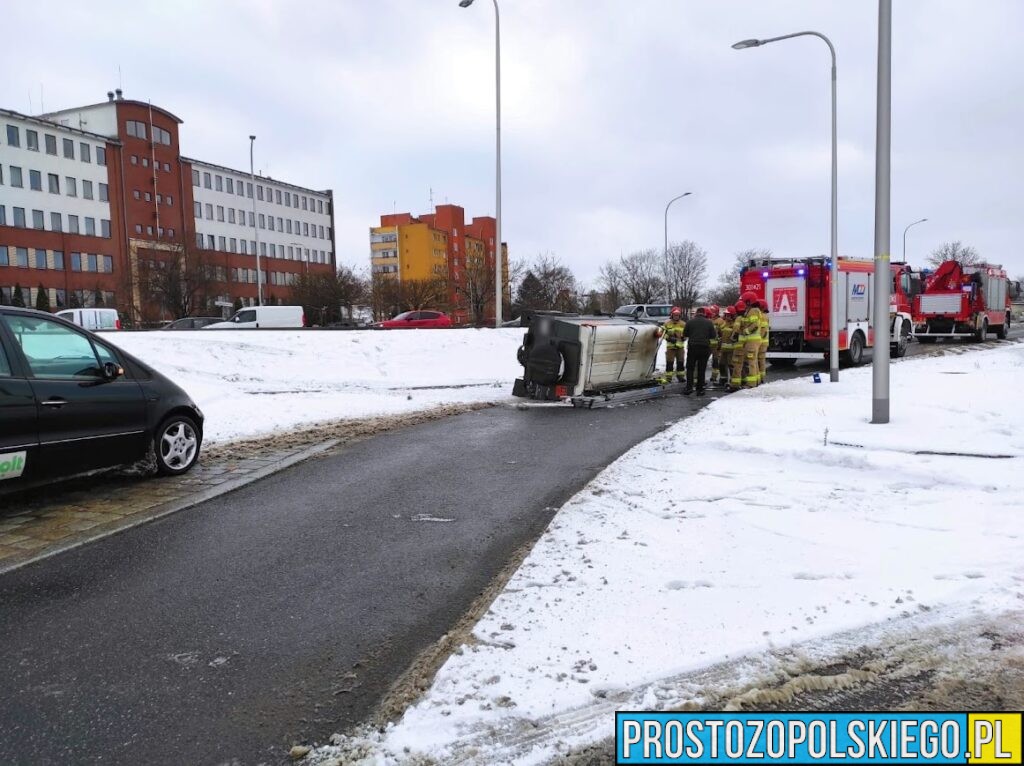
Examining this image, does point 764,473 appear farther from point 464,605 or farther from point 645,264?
point 645,264

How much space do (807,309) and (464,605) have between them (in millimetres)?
16492

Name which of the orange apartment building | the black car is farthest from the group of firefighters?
the orange apartment building

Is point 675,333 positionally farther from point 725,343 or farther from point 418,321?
point 418,321

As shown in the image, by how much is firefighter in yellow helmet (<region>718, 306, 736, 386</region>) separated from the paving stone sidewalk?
9828mm

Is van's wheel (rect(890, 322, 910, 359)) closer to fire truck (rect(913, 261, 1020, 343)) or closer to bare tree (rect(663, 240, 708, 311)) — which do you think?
fire truck (rect(913, 261, 1020, 343))

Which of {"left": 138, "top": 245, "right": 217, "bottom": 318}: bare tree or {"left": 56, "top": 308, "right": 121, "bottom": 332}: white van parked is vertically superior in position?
{"left": 138, "top": 245, "right": 217, "bottom": 318}: bare tree

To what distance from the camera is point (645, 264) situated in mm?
85938

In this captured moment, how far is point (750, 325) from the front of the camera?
14812 mm

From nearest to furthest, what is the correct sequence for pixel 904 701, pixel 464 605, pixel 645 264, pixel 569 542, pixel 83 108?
pixel 904 701 → pixel 464 605 → pixel 569 542 → pixel 83 108 → pixel 645 264

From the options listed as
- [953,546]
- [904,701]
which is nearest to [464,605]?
[904,701]

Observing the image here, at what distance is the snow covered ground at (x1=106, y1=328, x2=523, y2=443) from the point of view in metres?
12.4

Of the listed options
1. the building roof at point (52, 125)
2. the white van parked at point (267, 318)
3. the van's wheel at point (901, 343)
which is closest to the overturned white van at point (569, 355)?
the van's wheel at point (901, 343)

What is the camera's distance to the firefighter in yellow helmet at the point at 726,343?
15472 millimetres

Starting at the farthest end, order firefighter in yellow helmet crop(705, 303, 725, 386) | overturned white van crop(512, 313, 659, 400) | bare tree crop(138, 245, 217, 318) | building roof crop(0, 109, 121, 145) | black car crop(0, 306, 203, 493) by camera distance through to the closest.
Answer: building roof crop(0, 109, 121, 145), bare tree crop(138, 245, 217, 318), firefighter in yellow helmet crop(705, 303, 725, 386), overturned white van crop(512, 313, 659, 400), black car crop(0, 306, 203, 493)
